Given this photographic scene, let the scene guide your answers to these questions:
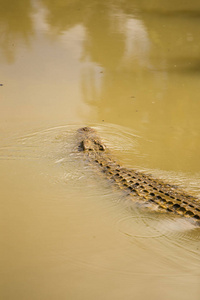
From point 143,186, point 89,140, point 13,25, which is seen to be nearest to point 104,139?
point 89,140

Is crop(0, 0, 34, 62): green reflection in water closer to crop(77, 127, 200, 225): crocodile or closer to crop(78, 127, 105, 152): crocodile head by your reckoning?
crop(78, 127, 105, 152): crocodile head

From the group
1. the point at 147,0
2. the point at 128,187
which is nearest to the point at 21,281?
the point at 128,187

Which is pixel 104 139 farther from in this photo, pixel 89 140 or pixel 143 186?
pixel 143 186

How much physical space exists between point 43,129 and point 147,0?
5.50 metres

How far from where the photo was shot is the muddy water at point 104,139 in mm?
2895

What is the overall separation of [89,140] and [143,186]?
970 mm

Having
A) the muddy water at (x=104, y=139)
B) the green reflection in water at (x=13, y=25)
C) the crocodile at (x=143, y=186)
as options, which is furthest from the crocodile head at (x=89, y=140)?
the green reflection in water at (x=13, y=25)

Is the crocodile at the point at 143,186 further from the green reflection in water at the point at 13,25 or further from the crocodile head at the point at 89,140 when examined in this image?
the green reflection in water at the point at 13,25

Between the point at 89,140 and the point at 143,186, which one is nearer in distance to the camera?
the point at 143,186

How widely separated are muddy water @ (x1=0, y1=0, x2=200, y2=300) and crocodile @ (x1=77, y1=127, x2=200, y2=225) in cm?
9

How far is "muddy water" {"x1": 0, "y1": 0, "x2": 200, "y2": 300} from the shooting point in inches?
114

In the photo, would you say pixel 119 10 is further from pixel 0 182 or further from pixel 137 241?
pixel 137 241

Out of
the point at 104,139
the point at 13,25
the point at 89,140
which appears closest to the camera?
the point at 89,140

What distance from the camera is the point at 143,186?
363cm
